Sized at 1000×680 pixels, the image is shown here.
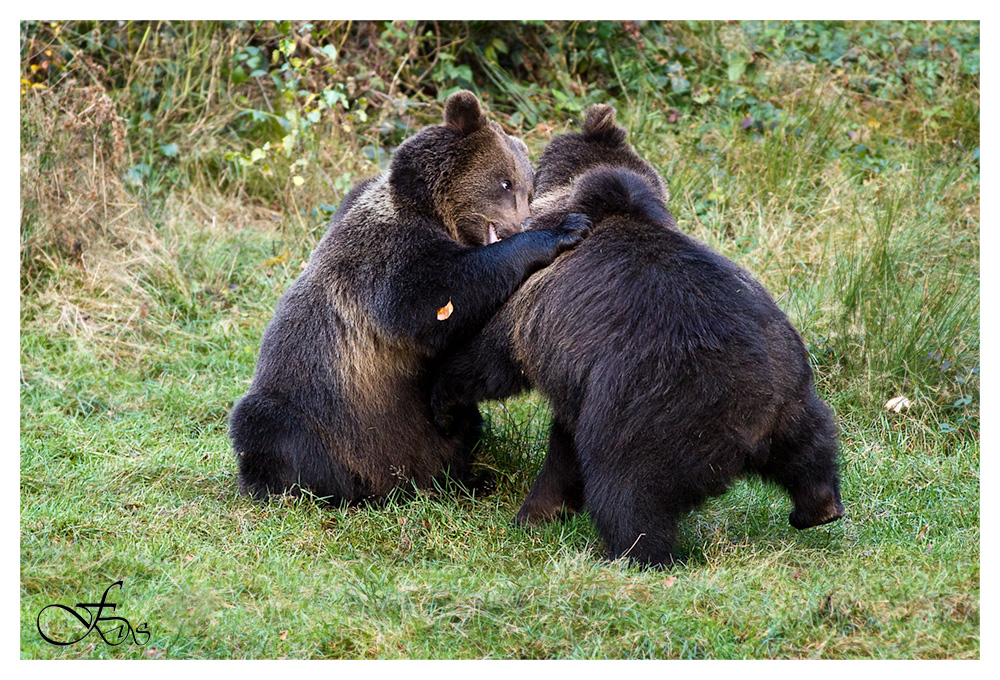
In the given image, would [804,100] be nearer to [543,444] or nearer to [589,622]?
[543,444]

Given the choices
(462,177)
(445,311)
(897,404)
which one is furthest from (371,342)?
(897,404)

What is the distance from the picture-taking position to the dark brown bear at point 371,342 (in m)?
5.55

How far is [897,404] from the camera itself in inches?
255

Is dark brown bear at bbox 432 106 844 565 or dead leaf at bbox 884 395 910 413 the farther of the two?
dead leaf at bbox 884 395 910 413

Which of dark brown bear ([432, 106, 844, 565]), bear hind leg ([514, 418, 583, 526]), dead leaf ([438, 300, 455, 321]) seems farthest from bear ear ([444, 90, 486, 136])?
bear hind leg ([514, 418, 583, 526])

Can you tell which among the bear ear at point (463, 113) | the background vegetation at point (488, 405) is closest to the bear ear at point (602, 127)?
the bear ear at point (463, 113)

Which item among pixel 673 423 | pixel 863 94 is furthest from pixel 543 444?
pixel 863 94

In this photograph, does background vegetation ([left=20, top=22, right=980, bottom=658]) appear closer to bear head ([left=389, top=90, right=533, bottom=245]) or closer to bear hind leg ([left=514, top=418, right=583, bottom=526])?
bear hind leg ([left=514, top=418, right=583, bottom=526])

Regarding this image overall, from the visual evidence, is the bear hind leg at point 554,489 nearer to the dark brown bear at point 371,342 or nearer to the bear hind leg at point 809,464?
the dark brown bear at point 371,342

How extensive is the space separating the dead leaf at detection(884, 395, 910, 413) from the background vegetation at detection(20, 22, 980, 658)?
0.05 meters

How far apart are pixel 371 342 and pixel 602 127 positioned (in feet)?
5.66
